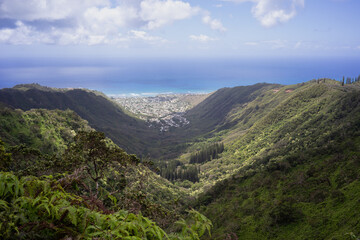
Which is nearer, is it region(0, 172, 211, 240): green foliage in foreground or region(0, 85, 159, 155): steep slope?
region(0, 172, 211, 240): green foliage in foreground

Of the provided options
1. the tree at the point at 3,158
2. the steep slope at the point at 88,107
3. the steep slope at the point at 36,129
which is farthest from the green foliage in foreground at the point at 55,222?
the steep slope at the point at 88,107

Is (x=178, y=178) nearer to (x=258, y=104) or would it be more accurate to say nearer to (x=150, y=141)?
(x=150, y=141)

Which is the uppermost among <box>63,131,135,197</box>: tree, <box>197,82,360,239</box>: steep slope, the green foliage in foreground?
the green foliage in foreground

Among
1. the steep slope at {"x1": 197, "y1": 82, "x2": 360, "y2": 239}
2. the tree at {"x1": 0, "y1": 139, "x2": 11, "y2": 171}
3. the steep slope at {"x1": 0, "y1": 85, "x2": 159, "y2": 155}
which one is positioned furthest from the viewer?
the steep slope at {"x1": 0, "y1": 85, "x2": 159, "y2": 155}

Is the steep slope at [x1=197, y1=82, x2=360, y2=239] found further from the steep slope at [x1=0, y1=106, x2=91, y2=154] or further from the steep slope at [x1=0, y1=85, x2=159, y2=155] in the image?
the steep slope at [x1=0, y1=85, x2=159, y2=155]

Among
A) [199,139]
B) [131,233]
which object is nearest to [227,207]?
[131,233]

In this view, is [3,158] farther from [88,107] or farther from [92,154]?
[88,107]

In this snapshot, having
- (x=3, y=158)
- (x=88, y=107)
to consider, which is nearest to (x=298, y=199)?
(x=3, y=158)

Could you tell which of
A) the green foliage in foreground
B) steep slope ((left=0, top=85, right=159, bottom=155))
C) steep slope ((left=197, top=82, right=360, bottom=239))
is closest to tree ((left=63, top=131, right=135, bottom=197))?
steep slope ((left=197, top=82, right=360, bottom=239))

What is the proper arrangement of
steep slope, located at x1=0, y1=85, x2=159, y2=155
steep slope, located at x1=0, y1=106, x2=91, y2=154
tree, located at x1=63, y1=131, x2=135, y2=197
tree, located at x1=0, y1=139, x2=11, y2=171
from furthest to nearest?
steep slope, located at x1=0, y1=85, x2=159, y2=155
steep slope, located at x1=0, y1=106, x2=91, y2=154
tree, located at x1=63, y1=131, x2=135, y2=197
tree, located at x1=0, y1=139, x2=11, y2=171

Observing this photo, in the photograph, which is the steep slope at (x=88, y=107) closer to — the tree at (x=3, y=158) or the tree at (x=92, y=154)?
the tree at (x=92, y=154)
